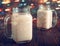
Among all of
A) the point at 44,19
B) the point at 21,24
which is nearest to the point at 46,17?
the point at 44,19

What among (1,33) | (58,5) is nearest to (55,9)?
(58,5)

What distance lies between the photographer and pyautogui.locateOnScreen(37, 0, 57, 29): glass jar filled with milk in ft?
2.24

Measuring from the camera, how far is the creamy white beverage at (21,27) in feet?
2.15

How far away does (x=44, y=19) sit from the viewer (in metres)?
0.71

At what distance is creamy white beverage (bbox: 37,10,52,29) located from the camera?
690mm

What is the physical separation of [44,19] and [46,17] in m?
0.01

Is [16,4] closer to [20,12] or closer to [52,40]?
[20,12]

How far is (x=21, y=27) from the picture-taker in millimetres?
667

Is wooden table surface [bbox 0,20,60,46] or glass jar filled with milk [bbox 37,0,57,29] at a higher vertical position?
glass jar filled with milk [bbox 37,0,57,29]

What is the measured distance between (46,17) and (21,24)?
0.39ft

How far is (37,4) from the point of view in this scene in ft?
2.21

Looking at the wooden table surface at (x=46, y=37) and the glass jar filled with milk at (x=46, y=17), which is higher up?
the glass jar filled with milk at (x=46, y=17)

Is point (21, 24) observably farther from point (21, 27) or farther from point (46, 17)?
point (46, 17)

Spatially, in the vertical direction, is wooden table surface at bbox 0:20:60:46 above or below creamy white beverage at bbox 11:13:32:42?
below
